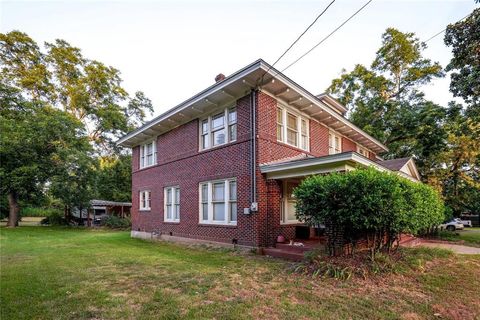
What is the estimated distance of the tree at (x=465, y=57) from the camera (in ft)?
33.8

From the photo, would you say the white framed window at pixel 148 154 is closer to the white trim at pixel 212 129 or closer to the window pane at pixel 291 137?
the white trim at pixel 212 129

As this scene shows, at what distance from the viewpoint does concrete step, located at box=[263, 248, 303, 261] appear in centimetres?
775

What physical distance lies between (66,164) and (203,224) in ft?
57.4

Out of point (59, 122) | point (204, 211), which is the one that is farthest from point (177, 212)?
point (59, 122)

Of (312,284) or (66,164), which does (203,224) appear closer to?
(312,284)

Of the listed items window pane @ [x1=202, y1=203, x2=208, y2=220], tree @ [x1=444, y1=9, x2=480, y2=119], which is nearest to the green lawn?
window pane @ [x1=202, y1=203, x2=208, y2=220]

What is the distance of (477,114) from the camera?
1230cm

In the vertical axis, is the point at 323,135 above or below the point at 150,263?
above

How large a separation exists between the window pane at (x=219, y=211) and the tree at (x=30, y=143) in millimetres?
17697

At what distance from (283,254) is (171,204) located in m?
6.77

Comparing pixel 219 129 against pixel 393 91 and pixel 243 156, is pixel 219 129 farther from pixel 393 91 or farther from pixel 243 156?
pixel 393 91

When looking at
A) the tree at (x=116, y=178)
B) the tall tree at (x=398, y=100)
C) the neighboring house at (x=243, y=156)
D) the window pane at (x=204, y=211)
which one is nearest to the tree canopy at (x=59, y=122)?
the tree at (x=116, y=178)

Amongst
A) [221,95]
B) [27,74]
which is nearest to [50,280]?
[221,95]

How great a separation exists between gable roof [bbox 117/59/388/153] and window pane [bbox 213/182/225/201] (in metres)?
3.02
